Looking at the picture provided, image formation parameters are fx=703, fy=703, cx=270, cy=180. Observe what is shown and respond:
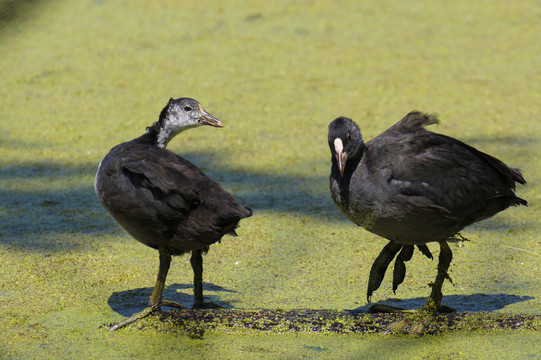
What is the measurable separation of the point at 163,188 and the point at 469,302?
170 centimetres

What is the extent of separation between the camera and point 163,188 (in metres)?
3.30

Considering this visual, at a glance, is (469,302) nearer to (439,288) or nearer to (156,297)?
(439,288)

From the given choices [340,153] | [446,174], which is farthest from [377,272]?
[340,153]

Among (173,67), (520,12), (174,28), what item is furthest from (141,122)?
(520,12)

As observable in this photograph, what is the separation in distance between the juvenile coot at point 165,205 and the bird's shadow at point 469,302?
33.4 inches

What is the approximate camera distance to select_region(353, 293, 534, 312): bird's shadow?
3.59m

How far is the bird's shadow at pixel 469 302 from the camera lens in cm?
359

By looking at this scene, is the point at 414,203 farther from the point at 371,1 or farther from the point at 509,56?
the point at 371,1

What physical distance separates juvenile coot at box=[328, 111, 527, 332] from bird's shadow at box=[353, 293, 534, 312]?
0.28m

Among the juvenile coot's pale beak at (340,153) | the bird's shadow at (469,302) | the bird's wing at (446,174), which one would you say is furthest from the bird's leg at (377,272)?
the juvenile coot's pale beak at (340,153)

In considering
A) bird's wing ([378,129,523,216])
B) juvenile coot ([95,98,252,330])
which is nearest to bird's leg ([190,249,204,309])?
juvenile coot ([95,98,252,330])

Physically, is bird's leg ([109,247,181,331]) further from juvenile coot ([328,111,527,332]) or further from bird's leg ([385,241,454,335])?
bird's leg ([385,241,454,335])

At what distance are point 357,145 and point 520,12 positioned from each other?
23.7ft

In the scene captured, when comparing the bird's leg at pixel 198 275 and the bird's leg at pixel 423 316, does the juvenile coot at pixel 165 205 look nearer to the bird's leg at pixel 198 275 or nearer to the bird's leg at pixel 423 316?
the bird's leg at pixel 198 275
